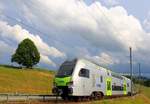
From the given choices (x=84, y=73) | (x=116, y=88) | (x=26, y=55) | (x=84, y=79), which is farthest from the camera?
(x=26, y=55)

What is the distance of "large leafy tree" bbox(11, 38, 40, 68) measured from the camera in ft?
376

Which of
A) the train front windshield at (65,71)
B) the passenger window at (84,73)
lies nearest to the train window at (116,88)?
the passenger window at (84,73)

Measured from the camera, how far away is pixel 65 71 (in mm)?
34125

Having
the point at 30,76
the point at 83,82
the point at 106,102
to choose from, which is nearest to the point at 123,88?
the point at 106,102

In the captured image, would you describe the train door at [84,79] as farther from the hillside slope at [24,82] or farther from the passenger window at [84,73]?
the hillside slope at [24,82]

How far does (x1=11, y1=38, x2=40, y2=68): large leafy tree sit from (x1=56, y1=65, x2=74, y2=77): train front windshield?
80453 mm

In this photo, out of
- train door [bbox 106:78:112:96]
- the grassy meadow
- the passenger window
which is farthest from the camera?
the grassy meadow

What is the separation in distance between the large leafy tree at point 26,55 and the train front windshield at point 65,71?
3167 inches

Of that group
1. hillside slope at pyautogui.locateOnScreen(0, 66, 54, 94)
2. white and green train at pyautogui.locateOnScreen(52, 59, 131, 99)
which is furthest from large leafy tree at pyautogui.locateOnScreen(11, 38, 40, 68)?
white and green train at pyautogui.locateOnScreen(52, 59, 131, 99)

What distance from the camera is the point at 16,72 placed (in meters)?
90.7

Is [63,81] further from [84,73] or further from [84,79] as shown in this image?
[84,73]

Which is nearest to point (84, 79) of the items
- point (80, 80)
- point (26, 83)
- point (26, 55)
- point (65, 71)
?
point (80, 80)

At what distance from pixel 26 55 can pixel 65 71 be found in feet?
268

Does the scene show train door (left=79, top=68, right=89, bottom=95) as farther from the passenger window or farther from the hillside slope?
the hillside slope
